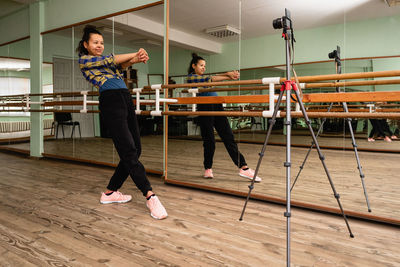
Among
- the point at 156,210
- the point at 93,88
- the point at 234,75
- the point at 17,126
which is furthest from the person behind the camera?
the point at 17,126

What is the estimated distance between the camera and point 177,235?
6.08 feet

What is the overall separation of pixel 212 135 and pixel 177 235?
1.30 meters

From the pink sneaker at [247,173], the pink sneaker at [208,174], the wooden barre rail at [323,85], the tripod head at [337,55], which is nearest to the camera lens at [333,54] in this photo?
the tripod head at [337,55]

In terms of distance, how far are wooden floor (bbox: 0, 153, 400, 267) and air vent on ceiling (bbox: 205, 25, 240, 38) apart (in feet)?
5.02

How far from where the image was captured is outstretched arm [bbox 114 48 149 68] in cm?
201

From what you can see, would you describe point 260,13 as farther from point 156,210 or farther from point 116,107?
point 156,210

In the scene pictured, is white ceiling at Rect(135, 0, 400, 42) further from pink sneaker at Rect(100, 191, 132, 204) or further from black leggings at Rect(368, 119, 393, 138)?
pink sneaker at Rect(100, 191, 132, 204)

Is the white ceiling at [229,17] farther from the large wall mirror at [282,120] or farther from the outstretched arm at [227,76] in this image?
the outstretched arm at [227,76]

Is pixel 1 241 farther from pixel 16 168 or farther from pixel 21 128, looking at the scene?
pixel 21 128

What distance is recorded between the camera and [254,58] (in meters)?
2.66

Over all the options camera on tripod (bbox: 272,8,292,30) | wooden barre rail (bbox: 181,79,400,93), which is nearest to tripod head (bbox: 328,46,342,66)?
wooden barre rail (bbox: 181,79,400,93)

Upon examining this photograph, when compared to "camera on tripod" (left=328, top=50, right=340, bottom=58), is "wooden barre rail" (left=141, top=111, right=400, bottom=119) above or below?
below

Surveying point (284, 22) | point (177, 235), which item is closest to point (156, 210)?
point (177, 235)

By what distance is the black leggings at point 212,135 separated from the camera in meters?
2.80
